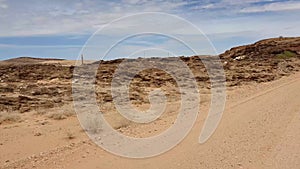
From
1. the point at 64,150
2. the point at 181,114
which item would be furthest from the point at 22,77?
the point at 64,150

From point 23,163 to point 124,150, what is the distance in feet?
7.24

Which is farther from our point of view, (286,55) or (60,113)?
(286,55)

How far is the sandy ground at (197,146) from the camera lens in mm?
7688

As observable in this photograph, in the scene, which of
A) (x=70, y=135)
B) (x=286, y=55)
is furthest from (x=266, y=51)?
(x=70, y=135)

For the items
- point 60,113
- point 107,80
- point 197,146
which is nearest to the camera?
point 197,146

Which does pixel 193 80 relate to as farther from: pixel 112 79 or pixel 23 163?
pixel 23 163

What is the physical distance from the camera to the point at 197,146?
9.01 metres

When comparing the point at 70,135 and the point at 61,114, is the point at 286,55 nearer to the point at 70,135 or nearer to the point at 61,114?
the point at 61,114

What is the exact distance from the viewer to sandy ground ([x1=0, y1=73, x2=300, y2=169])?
25.2 ft

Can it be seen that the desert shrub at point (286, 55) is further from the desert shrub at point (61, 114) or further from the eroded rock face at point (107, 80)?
the desert shrub at point (61, 114)

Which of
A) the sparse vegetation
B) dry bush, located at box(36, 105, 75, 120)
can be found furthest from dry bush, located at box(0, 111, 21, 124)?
the sparse vegetation

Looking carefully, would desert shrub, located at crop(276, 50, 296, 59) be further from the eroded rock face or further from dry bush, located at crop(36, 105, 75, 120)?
dry bush, located at crop(36, 105, 75, 120)

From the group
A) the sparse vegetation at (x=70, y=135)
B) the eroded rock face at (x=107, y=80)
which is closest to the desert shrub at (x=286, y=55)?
the eroded rock face at (x=107, y=80)

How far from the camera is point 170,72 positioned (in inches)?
1423
